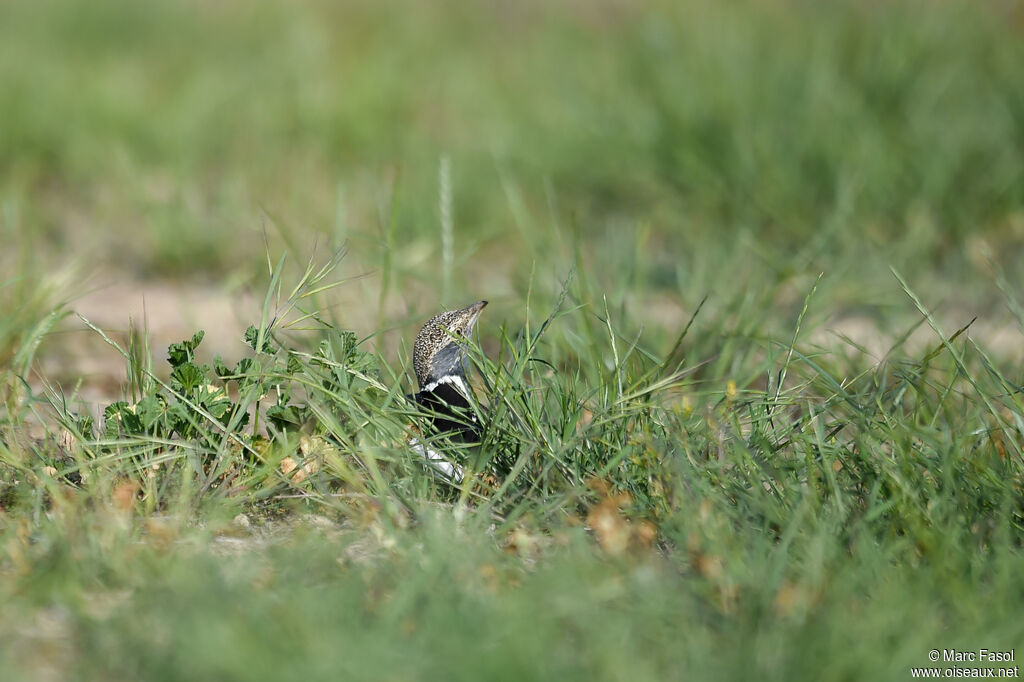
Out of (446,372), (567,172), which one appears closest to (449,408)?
(446,372)

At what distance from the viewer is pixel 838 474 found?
7.92 feet

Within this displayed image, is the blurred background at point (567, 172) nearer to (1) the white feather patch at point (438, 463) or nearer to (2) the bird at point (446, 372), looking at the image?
(2) the bird at point (446, 372)

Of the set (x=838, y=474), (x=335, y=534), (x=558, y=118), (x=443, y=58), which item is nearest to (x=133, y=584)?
(x=335, y=534)

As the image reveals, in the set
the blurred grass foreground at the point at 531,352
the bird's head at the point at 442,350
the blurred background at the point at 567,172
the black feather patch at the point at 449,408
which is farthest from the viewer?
the blurred background at the point at 567,172

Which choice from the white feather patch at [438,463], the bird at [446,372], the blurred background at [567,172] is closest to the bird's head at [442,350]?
the bird at [446,372]

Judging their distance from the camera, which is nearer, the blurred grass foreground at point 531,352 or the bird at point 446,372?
the blurred grass foreground at point 531,352

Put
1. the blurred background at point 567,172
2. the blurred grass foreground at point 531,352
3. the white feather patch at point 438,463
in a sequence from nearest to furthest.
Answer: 1. the blurred grass foreground at point 531,352
2. the white feather patch at point 438,463
3. the blurred background at point 567,172

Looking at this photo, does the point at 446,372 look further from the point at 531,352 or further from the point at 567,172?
the point at 567,172

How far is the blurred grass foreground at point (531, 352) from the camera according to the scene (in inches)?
71.6

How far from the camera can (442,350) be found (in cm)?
270

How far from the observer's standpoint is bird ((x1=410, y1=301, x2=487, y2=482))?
8.39ft

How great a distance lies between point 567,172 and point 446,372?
2.95 metres

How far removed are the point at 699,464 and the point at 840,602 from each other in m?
0.61

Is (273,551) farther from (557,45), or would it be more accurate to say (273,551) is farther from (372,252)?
(557,45)
